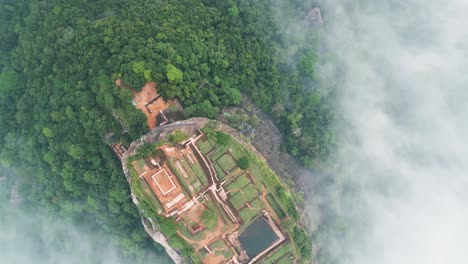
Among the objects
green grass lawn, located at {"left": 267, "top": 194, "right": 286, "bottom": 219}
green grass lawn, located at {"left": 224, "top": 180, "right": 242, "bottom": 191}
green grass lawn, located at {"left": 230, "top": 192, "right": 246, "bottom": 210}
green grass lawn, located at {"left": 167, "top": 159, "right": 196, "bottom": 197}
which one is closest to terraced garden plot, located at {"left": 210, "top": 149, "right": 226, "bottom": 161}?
green grass lawn, located at {"left": 224, "top": 180, "right": 242, "bottom": 191}

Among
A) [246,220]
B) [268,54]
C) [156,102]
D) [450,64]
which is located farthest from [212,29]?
[450,64]

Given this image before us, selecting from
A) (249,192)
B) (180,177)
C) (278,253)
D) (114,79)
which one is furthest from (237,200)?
(114,79)

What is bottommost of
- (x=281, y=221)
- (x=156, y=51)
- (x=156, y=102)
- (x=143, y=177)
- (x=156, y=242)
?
(x=156, y=242)

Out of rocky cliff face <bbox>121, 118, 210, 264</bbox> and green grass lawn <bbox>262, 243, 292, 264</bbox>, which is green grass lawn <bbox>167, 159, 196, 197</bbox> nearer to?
rocky cliff face <bbox>121, 118, 210, 264</bbox>

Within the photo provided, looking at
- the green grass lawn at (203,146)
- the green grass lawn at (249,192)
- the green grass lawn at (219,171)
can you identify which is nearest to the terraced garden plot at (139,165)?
the green grass lawn at (203,146)

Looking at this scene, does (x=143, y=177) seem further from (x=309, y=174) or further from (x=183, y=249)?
(x=309, y=174)

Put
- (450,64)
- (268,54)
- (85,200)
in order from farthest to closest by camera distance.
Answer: (450,64), (268,54), (85,200)

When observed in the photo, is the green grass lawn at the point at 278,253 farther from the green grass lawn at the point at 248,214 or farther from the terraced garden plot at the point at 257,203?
the terraced garden plot at the point at 257,203
